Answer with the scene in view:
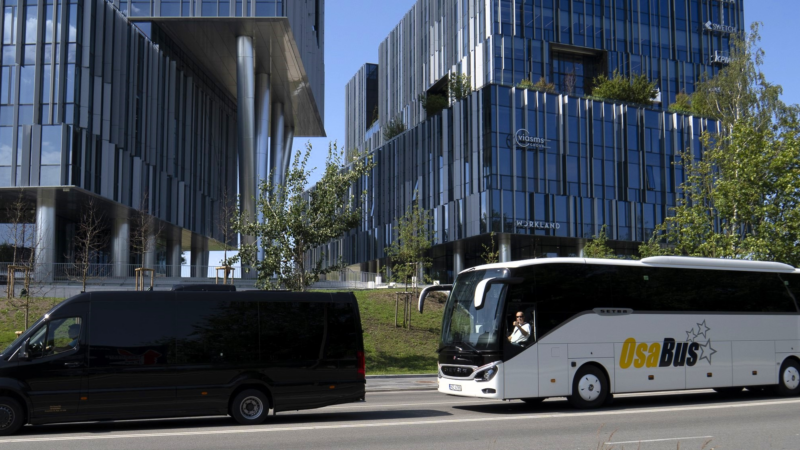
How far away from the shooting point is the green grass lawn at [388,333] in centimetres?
2881

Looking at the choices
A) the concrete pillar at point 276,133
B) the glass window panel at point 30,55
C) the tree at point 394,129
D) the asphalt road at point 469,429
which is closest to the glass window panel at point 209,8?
the glass window panel at point 30,55

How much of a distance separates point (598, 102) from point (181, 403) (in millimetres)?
55561

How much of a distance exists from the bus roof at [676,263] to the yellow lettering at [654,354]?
67.0 inches

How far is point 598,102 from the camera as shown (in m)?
63.2

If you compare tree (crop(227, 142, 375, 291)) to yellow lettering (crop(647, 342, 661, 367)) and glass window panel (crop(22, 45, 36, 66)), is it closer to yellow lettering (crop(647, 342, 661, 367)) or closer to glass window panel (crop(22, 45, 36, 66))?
yellow lettering (crop(647, 342, 661, 367))

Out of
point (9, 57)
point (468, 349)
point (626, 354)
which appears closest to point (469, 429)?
point (468, 349)

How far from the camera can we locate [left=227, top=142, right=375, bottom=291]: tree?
1112 inches

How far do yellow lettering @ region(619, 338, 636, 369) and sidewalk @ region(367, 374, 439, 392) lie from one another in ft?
24.6

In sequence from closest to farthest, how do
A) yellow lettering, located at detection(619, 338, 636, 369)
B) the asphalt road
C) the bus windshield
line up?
the asphalt road, the bus windshield, yellow lettering, located at detection(619, 338, 636, 369)

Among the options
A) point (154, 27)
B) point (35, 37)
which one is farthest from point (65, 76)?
point (154, 27)

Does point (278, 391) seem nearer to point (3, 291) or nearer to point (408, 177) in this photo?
point (3, 291)

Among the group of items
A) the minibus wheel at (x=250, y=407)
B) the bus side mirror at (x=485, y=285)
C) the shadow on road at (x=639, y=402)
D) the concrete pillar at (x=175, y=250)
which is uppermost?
the concrete pillar at (x=175, y=250)

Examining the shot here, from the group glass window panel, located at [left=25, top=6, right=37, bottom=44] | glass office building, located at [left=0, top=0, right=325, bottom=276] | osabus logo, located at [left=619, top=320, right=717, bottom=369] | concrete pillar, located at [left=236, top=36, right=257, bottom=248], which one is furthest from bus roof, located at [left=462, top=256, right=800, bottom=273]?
concrete pillar, located at [left=236, top=36, right=257, bottom=248]

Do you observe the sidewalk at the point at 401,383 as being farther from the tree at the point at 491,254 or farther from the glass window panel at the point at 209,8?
the glass window panel at the point at 209,8
